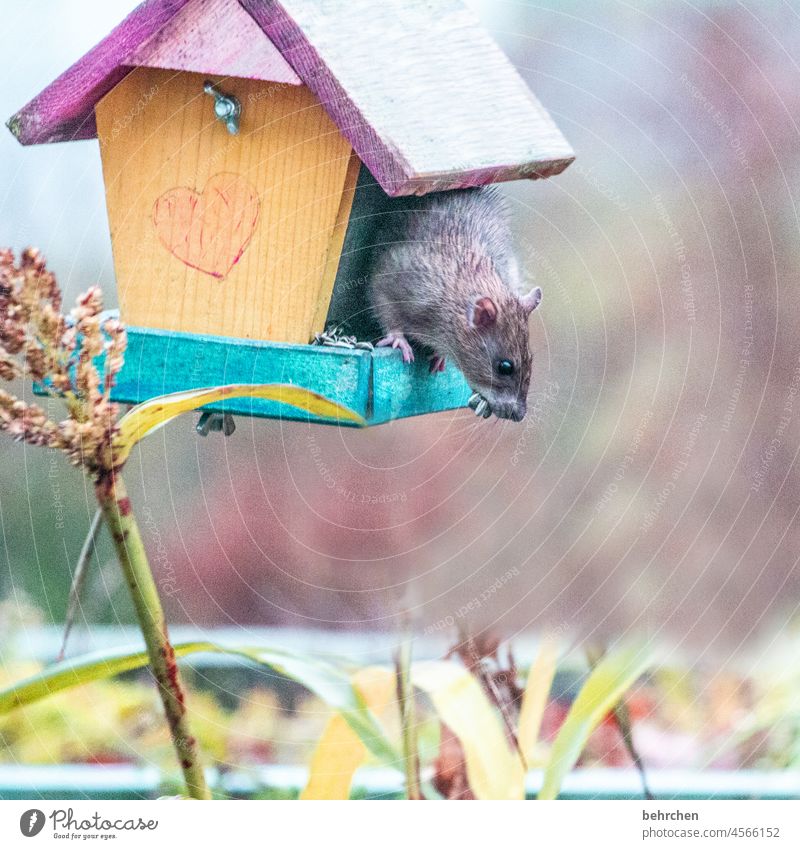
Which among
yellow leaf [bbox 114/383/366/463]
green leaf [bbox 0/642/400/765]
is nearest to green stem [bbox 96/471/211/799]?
yellow leaf [bbox 114/383/366/463]

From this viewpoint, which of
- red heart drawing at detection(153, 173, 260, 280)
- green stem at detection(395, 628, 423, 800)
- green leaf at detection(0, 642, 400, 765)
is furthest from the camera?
green stem at detection(395, 628, 423, 800)

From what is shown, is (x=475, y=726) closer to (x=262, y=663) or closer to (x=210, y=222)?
(x=262, y=663)

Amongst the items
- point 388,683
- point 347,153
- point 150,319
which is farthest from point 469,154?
point 388,683

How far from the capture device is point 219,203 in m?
1.86

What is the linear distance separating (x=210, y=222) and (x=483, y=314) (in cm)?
47

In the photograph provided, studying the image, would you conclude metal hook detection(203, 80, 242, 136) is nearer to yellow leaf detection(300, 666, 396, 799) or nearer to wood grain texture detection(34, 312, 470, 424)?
wood grain texture detection(34, 312, 470, 424)

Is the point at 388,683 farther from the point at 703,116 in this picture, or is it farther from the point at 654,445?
the point at 703,116

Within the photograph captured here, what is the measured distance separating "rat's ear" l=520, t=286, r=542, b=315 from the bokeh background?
25 centimetres

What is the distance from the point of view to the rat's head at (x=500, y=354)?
199cm

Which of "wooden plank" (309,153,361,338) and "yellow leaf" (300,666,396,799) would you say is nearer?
"wooden plank" (309,153,361,338)

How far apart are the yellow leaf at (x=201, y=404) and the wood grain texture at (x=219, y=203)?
14 centimetres

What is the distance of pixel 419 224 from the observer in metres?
2.07

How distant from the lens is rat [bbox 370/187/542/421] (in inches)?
78.6

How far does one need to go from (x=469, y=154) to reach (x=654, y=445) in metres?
1.20
